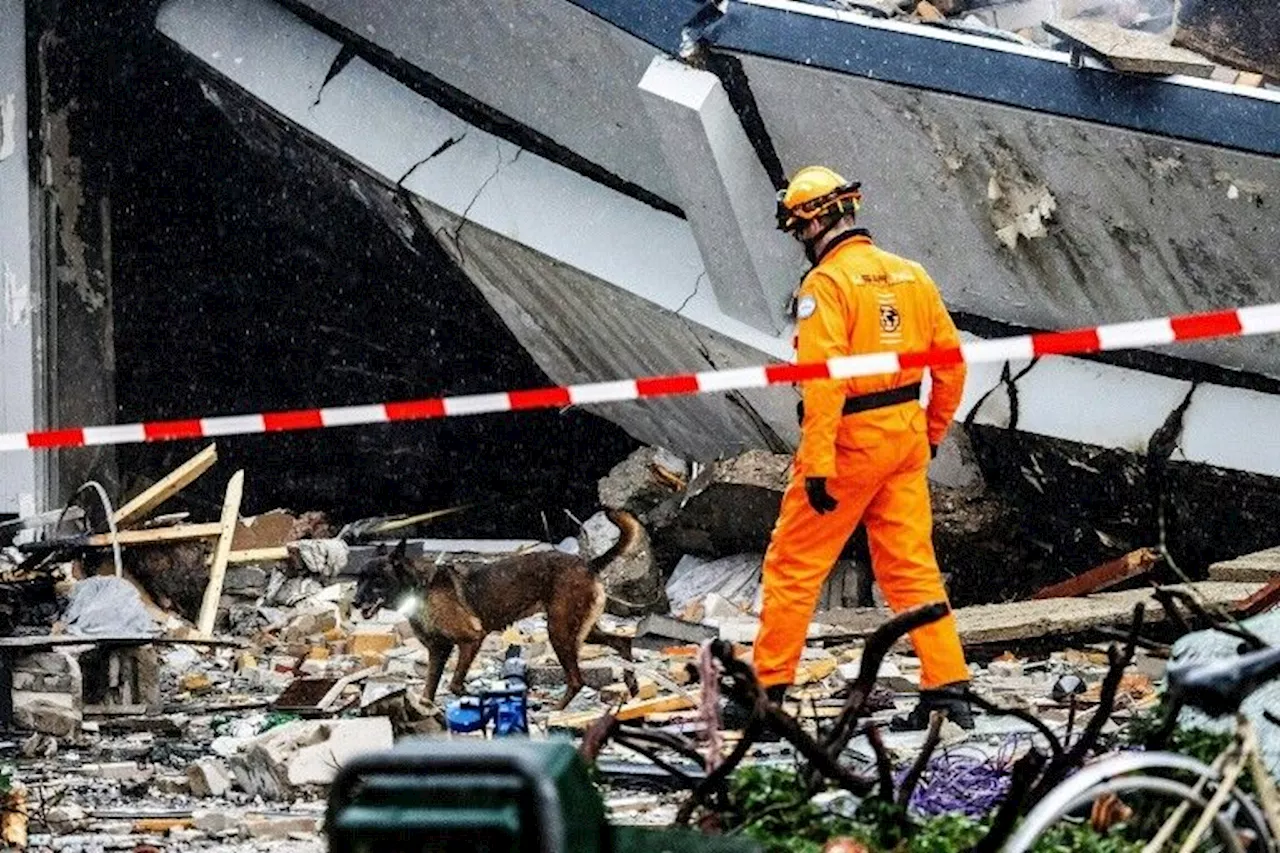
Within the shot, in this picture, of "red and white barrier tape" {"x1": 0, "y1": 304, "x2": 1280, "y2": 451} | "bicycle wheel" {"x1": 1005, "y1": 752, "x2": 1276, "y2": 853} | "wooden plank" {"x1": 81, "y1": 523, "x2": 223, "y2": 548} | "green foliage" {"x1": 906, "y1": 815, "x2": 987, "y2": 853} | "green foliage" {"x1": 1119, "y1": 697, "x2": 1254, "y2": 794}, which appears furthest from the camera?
"wooden plank" {"x1": 81, "y1": 523, "x2": 223, "y2": 548}

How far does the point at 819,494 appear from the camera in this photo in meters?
6.05

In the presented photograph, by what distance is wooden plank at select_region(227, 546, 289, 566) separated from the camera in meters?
10.7

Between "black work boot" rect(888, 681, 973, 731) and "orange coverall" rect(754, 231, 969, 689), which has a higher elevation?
"orange coverall" rect(754, 231, 969, 689)

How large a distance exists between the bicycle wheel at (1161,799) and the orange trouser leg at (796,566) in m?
2.90

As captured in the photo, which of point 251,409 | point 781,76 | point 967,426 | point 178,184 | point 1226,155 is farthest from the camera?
point 251,409

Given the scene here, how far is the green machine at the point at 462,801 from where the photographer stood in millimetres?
1985

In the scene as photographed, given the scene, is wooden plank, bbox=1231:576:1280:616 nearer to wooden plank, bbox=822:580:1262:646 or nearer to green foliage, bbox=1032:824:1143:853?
wooden plank, bbox=822:580:1262:646

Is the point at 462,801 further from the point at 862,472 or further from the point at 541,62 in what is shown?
the point at 541,62

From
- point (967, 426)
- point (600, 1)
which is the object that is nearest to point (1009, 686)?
point (967, 426)

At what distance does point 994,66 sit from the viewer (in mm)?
7914

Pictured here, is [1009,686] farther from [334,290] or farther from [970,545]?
[334,290]

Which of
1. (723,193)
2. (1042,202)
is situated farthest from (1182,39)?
(723,193)

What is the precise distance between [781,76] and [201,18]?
4.16 meters

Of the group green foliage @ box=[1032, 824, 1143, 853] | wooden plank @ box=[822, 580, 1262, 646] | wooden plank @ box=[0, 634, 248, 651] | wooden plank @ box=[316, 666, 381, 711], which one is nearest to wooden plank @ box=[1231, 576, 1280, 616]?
wooden plank @ box=[822, 580, 1262, 646]
